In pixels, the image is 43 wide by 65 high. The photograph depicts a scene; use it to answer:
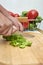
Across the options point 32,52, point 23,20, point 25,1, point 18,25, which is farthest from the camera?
point 25,1

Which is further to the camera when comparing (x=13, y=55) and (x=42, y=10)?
(x=42, y=10)

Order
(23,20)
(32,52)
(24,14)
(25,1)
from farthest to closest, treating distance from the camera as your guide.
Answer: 1. (25,1)
2. (24,14)
3. (23,20)
4. (32,52)

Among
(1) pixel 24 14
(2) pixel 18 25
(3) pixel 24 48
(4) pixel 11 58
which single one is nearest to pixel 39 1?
(1) pixel 24 14

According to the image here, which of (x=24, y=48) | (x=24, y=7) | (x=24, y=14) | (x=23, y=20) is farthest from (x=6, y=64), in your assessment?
(x=24, y=7)

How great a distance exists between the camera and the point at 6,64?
1.18 ft

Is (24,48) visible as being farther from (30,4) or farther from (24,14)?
(30,4)

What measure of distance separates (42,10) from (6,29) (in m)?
0.86

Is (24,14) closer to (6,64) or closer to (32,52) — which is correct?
(32,52)

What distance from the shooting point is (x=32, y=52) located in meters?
0.46

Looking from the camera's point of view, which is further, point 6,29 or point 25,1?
point 25,1

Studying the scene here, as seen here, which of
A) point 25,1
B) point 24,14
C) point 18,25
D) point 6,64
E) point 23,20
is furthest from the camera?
point 25,1

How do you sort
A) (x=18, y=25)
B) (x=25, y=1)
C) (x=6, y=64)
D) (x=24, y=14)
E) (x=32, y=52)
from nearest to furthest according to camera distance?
(x=6, y=64) < (x=32, y=52) < (x=18, y=25) < (x=24, y=14) < (x=25, y=1)

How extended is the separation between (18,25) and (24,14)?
0.41m

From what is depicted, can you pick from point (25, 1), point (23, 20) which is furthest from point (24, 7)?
point (23, 20)
